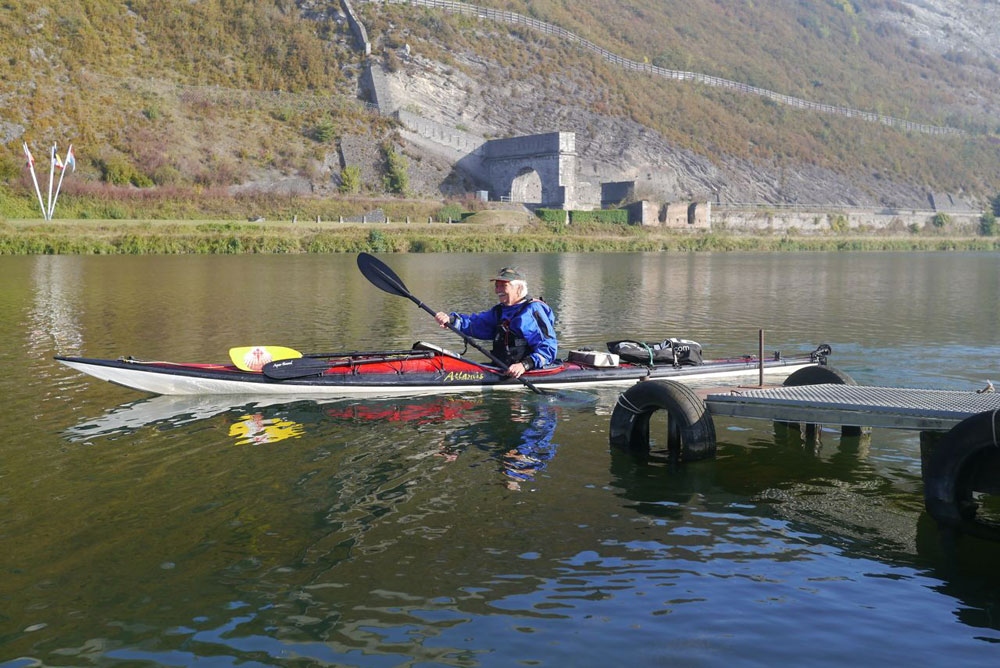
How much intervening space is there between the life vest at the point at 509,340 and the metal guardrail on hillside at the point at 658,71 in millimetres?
79846

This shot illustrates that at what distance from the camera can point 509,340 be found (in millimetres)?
10625

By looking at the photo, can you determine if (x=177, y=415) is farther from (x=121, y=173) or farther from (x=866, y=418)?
(x=121, y=173)

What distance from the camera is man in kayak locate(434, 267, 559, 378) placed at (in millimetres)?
10297

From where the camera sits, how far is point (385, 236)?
152 ft

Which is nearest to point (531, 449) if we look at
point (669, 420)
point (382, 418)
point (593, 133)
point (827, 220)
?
point (669, 420)

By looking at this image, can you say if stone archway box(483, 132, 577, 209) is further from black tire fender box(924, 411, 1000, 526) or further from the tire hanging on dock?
black tire fender box(924, 411, 1000, 526)

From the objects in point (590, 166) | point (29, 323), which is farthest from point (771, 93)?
point (29, 323)

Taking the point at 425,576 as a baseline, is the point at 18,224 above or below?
above

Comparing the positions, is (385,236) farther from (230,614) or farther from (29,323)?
(230,614)

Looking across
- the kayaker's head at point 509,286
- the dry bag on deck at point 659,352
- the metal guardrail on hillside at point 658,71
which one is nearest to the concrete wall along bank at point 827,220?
the metal guardrail on hillside at point 658,71

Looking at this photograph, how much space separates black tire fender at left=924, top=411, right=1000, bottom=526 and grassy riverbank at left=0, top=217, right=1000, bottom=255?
3863 cm

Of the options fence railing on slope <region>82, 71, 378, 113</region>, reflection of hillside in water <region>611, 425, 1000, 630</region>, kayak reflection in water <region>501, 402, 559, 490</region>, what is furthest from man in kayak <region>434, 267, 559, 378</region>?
fence railing on slope <region>82, 71, 378, 113</region>

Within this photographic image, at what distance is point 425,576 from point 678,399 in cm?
335

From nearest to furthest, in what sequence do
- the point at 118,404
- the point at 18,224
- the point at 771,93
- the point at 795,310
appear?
the point at 118,404
the point at 795,310
the point at 18,224
the point at 771,93
